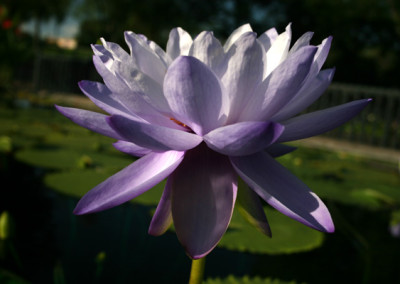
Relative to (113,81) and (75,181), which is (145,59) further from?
(75,181)

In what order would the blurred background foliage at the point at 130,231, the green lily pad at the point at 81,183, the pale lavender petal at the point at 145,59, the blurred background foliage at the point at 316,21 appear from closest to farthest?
the pale lavender petal at the point at 145,59 < the blurred background foliage at the point at 130,231 < the green lily pad at the point at 81,183 < the blurred background foliage at the point at 316,21

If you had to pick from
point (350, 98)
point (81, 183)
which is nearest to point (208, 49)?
point (81, 183)

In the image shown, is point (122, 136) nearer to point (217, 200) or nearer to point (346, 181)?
point (217, 200)

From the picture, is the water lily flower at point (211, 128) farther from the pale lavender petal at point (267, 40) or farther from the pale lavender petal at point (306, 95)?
the pale lavender petal at point (267, 40)

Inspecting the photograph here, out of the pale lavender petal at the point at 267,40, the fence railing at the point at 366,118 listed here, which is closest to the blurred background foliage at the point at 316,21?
the fence railing at the point at 366,118

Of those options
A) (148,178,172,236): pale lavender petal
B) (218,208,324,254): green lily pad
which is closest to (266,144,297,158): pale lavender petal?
(148,178,172,236): pale lavender petal

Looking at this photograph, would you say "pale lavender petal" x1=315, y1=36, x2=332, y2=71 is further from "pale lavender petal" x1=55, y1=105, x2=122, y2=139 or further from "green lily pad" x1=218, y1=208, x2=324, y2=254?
"green lily pad" x1=218, y1=208, x2=324, y2=254
